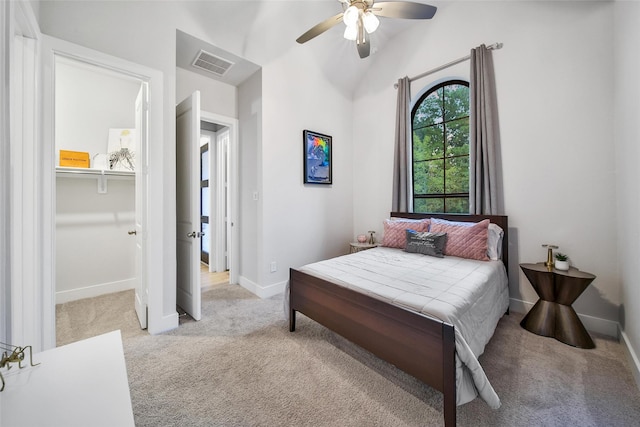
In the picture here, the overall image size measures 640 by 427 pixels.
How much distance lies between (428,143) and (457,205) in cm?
91

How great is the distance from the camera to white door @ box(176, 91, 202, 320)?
247 cm

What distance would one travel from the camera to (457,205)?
3.29m

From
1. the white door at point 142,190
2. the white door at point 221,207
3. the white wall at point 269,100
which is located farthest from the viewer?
the white door at point 221,207

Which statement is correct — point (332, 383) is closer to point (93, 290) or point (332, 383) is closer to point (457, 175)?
point (457, 175)

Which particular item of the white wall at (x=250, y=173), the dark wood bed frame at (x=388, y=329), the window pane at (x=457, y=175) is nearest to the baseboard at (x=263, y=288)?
the white wall at (x=250, y=173)

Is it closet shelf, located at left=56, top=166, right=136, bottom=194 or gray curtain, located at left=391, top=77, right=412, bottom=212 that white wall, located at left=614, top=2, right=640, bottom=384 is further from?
closet shelf, located at left=56, top=166, right=136, bottom=194

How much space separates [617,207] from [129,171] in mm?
4937

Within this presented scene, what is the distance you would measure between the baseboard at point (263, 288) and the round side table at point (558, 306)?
2485 millimetres

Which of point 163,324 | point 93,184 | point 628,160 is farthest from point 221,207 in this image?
point 628,160

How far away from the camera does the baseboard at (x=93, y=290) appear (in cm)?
300

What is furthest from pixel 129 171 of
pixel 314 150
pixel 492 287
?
pixel 492 287

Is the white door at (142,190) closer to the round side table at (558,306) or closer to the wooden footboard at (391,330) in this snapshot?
the wooden footboard at (391,330)

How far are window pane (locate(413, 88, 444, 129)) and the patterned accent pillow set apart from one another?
5.27 feet

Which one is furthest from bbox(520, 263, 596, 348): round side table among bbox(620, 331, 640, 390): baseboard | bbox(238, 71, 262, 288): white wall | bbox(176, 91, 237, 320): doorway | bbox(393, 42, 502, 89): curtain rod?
bbox(176, 91, 237, 320): doorway
